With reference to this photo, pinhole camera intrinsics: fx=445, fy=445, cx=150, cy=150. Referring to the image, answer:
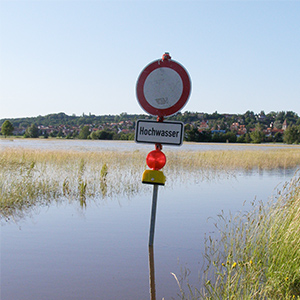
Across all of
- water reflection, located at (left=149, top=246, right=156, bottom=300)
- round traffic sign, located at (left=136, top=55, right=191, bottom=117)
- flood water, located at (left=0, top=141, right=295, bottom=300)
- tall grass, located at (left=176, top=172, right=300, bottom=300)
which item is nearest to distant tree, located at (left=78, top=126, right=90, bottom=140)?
flood water, located at (left=0, top=141, right=295, bottom=300)

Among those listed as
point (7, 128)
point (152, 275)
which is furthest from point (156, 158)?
point (7, 128)

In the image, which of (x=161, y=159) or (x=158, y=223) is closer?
(x=161, y=159)

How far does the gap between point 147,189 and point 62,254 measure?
786 centimetres

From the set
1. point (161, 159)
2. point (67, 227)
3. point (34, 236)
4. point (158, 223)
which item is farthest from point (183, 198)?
point (161, 159)

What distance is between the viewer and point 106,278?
5660 mm

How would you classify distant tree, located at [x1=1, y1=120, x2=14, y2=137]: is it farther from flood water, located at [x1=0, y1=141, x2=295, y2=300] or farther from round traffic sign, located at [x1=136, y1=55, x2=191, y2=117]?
round traffic sign, located at [x1=136, y1=55, x2=191, y2=117]

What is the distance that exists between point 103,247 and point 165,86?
287cm

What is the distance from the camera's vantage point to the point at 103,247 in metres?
A: 7.13

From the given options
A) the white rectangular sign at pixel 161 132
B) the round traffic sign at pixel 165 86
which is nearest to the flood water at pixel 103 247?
the white rectangular sign at pixel 161 132

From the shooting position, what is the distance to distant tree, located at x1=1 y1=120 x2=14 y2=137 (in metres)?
102

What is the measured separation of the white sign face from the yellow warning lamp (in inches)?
24.9

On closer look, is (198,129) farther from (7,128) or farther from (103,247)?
(103,247)

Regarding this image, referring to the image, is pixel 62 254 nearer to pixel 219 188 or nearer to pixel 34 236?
pixel 34 236

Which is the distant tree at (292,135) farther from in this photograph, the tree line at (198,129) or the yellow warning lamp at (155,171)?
the yellow warning lamp at (155,171)
